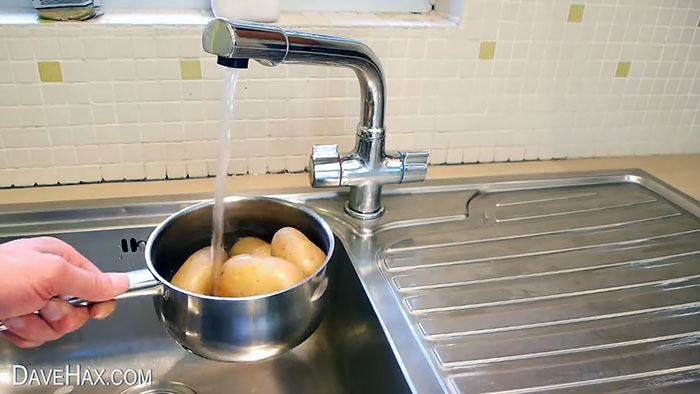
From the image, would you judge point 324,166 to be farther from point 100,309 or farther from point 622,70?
point 622,70

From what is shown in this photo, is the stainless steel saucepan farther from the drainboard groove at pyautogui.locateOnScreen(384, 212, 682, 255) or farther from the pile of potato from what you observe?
the drainboard groove at pyautogui.locateOnScreen(384, 212, 682, 255)

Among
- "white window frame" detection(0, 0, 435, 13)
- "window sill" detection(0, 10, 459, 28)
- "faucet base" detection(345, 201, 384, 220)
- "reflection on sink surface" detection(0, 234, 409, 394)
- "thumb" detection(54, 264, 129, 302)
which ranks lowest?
"reflection on sink surface" detection(0, 234, 409, 394)

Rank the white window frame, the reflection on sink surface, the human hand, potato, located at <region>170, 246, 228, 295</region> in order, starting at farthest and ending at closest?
the white window frame → the reflection on sink surface → potato, located at <region>170, 246, 228, 295</region> → the human hand

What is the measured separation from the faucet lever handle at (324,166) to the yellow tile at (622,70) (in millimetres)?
526

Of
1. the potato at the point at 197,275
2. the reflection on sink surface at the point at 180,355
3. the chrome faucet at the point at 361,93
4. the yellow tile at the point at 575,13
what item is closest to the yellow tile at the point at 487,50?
the yellow tile at the point at 575,13

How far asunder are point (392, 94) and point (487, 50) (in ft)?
0.52

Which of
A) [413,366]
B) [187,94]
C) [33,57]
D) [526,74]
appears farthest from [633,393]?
[33,57]

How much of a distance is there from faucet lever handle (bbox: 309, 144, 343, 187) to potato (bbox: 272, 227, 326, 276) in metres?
0.09

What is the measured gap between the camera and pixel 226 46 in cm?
50

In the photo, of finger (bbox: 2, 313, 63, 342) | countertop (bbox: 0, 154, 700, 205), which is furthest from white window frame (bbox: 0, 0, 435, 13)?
finger (bbox: 2, 313, 63, 342)

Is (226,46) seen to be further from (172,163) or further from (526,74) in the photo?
(526,74)

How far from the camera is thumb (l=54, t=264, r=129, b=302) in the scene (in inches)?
18.8

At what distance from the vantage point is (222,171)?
0.60 m

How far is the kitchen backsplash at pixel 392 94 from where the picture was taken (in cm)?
74
